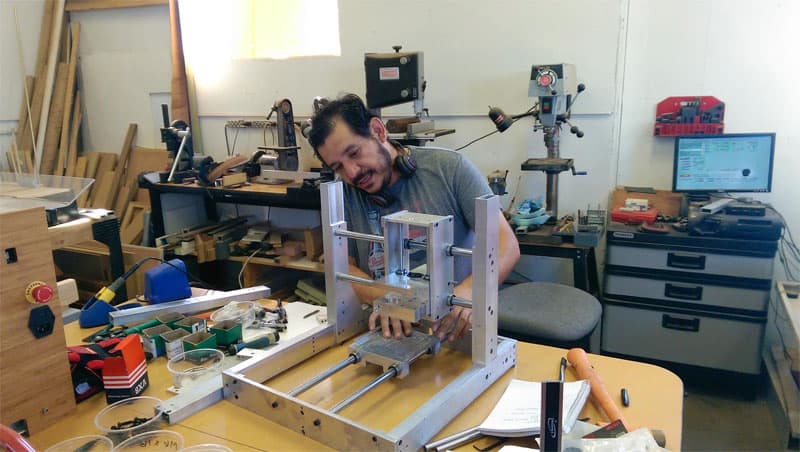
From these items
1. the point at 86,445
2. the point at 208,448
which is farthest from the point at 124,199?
the point at 208,448

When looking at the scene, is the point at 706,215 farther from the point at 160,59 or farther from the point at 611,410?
the point at 160,59

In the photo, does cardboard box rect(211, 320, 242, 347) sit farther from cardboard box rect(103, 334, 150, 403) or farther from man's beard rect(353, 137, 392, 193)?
man's beard rect(353, 137, 392, 193)

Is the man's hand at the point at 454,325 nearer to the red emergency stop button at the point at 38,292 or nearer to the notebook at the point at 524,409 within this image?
the notebook at the point at 524,409

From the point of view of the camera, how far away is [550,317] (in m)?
2.00

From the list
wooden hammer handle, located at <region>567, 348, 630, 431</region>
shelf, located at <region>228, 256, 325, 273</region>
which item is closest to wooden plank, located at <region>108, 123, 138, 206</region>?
shelf, located at <region>228, 256, 325, 273</region>

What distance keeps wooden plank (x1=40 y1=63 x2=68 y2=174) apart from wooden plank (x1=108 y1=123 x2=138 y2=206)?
0.54 metres

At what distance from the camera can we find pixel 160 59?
12.5 feet

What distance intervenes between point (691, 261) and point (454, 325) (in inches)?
60.8

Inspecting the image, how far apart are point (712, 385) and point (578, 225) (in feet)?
3.10

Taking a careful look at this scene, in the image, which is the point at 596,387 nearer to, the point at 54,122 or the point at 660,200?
the point at 660,200

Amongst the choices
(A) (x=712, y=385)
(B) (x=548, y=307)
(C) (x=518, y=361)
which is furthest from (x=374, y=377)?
(A) (x=712, y=385)

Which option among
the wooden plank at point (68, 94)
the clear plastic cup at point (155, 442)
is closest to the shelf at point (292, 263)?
the wooden plank at point (68, 94)

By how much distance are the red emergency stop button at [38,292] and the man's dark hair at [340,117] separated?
73cm

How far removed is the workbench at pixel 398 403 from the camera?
1005 mm
